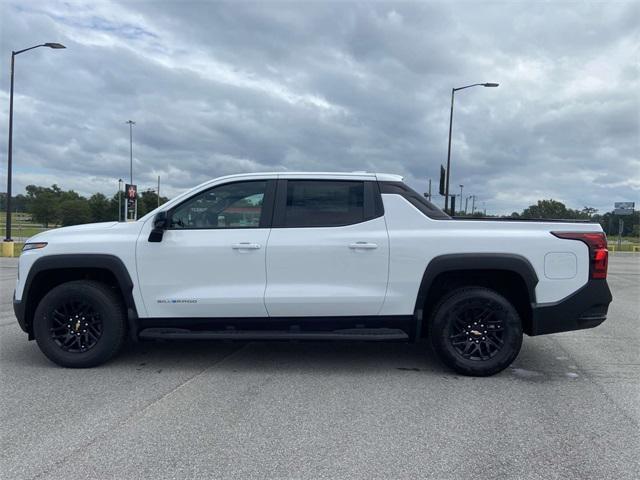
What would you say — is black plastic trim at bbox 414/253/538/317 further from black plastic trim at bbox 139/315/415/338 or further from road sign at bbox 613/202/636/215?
road sign at bbox 613/202/636/215

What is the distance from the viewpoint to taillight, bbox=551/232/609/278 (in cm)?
465

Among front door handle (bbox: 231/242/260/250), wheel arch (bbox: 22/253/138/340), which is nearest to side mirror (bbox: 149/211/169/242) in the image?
wheel arch (bbox: 22/253/138/340)

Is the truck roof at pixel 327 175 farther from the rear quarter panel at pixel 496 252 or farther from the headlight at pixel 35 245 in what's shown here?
the headlight at pixel 35 245

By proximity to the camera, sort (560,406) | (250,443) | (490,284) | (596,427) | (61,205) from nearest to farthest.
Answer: (250,443) → (596,427) → (560,406) → (490,284) → (61,205)

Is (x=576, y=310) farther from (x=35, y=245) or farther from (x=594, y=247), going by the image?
(x=35, y=245)

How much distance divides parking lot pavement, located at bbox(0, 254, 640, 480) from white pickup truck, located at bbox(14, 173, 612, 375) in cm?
38

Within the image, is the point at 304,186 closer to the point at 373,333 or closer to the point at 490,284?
the point at 373,333

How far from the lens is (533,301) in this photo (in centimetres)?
471

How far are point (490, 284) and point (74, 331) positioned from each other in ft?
13.2

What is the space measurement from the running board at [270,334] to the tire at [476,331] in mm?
379

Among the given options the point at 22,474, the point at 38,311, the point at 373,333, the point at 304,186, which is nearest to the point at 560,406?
the point at 373,333

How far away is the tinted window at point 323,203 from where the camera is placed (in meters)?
4.81

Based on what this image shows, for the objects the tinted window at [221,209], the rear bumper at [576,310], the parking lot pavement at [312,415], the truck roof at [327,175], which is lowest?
the parking lot pavement at [312,415]

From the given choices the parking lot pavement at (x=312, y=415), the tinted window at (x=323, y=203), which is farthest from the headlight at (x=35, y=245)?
the tinted window at (x=323, y=203)
